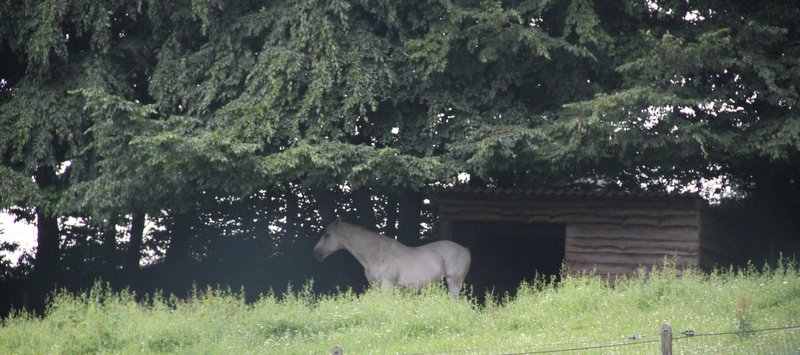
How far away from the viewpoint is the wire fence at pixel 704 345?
1159cm

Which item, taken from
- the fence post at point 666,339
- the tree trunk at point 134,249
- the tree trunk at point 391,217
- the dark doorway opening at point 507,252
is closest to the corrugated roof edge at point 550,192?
the dark doorway opening at point 507,252

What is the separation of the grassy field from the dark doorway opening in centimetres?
536

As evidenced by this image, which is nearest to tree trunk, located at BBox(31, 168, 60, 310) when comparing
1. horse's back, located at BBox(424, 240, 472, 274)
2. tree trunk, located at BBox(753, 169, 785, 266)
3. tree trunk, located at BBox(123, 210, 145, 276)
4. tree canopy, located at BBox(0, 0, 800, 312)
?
tree trunk, located at BBox(123, 210, 145, 276)

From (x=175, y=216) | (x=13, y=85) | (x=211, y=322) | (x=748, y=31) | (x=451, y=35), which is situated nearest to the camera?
(x=211, y=322)

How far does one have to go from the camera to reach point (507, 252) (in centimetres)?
2386

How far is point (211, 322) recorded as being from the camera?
49.7 ft

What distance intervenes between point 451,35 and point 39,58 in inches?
292

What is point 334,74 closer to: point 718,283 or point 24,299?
point 718,283

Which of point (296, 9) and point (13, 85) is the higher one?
point (296, 9)

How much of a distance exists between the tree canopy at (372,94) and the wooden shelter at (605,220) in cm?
60

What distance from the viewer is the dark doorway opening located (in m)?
21.6

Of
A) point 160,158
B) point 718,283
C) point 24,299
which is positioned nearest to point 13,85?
point 24,299

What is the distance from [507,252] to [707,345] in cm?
1192

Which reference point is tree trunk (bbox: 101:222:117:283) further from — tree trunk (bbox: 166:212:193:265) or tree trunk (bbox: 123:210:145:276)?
tree trunk (bbox: 166:212:193:265)
